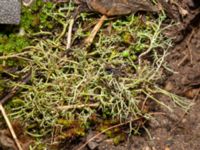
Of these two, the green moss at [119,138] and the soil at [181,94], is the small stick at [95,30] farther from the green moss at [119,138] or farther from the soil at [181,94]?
the green moss at [119,138]

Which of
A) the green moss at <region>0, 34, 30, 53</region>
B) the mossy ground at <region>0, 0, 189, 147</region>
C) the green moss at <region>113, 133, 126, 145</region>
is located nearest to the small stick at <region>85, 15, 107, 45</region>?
the mossy ground at <region>0, 0, 189, 147</region>

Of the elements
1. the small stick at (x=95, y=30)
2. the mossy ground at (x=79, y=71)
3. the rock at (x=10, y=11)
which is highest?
the rock at (x=10, y=11)

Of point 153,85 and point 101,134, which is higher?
point 153,85

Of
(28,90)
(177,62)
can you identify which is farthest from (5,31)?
(177,62)

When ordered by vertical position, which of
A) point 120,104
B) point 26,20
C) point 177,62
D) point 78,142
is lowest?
point 78,142

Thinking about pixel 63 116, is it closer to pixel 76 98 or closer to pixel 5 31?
pixel 76 98

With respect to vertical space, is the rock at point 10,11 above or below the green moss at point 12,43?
above

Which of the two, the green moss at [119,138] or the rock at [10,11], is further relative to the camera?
the green moss at [119,138]

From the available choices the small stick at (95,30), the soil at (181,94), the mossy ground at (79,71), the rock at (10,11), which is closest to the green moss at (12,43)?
the mossy ground at (79,71)
